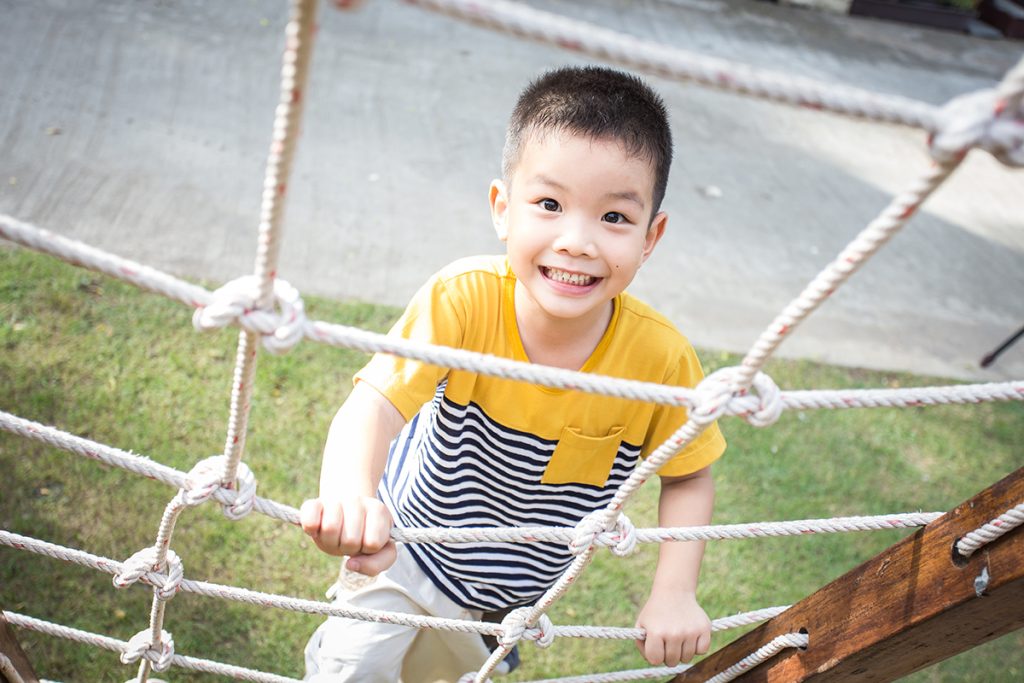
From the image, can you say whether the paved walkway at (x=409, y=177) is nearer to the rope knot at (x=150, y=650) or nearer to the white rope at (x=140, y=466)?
the rope knot at (x=150, y=650)

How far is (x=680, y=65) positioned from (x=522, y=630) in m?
0.72

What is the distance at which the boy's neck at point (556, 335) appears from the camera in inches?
45.6

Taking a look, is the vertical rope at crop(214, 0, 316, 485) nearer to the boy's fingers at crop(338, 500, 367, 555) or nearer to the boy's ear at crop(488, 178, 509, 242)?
the boy's fingers at crop(338, 500, 367, 555)

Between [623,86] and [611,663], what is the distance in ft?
3.56

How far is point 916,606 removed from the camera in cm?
81

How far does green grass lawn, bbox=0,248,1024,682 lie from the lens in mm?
1577

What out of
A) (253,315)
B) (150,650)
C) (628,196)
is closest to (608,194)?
(628,196)

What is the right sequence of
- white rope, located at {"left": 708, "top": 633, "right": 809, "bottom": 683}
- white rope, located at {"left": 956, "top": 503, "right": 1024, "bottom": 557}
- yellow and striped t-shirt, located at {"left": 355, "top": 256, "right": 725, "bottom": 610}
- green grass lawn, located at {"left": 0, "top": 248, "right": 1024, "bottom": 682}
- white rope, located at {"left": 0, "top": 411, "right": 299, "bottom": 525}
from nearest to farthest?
1. white rope, located at {"left": 956, "top": 503, "right": 1024, "bottom": 557}
2. white rope, located at {"left": 0, "top": 411, "right": 299, "bottom": 525}
3. white rope, located at {"left": 708, "top": 633, "right": 809, "bottom": 683}
4. yellow and striped t-shirt, located at {"left": 355, "top": 256, "right": 725, "bottom": 610}
5. green grass lawn, located at {"left": 0, "top": 248, "right": 1024, "bottom": 682}

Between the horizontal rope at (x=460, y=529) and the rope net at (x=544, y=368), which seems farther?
the horizontal rope at (x=460, y=529)

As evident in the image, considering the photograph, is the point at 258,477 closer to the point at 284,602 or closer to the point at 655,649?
the point at 284,602

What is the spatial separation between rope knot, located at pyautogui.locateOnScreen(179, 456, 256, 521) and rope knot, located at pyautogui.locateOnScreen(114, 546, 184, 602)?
18 centimetres

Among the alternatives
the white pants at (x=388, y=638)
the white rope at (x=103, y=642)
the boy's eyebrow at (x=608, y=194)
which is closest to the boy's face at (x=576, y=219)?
the boy's eyebrow at (x=608, y=194)

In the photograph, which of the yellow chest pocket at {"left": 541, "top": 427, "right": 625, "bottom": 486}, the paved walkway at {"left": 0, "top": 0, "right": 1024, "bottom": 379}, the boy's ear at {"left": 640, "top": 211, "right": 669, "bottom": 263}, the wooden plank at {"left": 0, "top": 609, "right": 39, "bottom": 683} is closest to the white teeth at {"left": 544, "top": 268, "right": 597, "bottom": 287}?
the boy's ear at {"left": 640, "top": 211, "right": 669, "bottom": 263}

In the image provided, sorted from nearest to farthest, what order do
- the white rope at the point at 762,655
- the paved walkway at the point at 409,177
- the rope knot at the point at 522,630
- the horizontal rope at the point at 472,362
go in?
1. the horizontal rope at the point at 472,362
2. the white rope at the point at 762,655
3. the rope knot at the point at 522,630
4. the paved walkway at the point at 409,177
